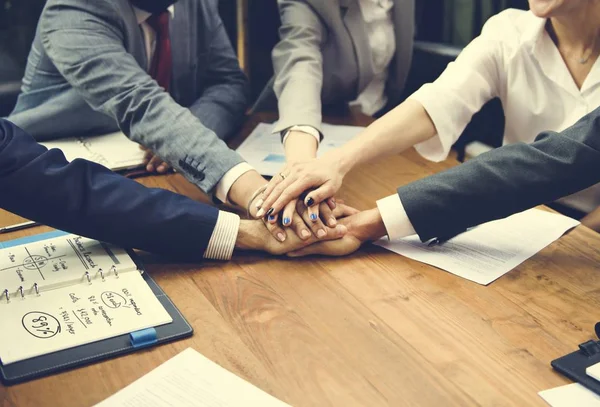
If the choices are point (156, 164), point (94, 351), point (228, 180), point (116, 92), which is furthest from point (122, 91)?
point (94, 351)

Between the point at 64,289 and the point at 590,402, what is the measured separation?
0.72 m

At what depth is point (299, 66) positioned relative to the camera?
171 centimetres

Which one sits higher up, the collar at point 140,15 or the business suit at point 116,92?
the collar at point 140,15

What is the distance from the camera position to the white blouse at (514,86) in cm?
142

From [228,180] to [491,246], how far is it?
514mm

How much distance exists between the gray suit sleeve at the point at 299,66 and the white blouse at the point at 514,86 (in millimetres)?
262

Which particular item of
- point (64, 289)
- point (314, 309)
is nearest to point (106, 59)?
point (64, 289)

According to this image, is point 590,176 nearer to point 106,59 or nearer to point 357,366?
point 357,366

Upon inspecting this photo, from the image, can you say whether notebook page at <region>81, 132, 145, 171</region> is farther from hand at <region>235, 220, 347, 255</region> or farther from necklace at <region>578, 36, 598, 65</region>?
necklace at <region>578, 36, 598, 65</region>

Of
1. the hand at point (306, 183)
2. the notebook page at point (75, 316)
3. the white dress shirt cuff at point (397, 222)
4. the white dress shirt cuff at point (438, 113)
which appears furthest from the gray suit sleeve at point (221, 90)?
the notebook page at point (75, 316)

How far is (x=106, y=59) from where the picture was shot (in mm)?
1400

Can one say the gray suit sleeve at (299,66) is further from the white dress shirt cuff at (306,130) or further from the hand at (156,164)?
the hand at (156,164)

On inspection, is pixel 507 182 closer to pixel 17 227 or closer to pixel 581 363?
pixel 581 363

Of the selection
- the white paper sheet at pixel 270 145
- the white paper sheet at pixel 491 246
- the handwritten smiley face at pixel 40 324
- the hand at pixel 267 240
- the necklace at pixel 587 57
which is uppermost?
the necklace at pixel 587 57
